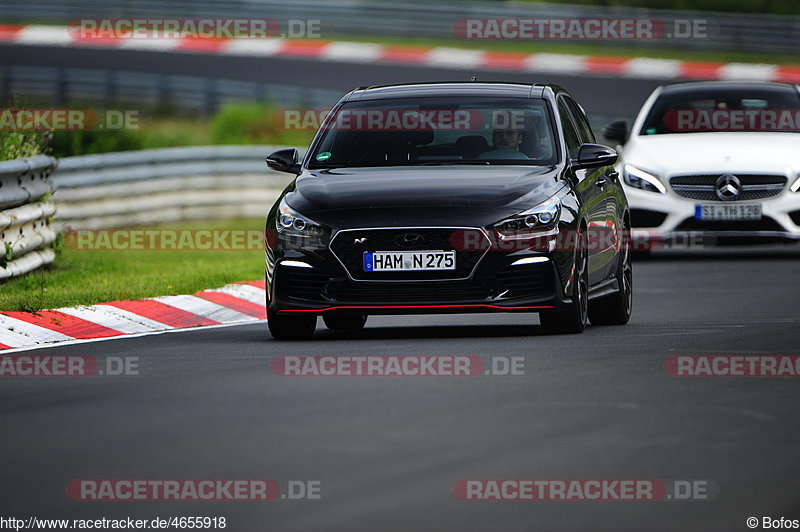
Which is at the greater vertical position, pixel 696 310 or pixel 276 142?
pixel 696 310

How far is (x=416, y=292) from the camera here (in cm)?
1126

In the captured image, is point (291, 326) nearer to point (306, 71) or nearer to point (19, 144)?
point (19, 144)

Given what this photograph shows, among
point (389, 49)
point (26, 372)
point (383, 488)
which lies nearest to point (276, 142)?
point (389, 49)

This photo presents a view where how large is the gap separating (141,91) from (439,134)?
2424 centimetres

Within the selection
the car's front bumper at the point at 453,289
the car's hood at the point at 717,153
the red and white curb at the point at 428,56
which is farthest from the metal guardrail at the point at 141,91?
the car's front bumper at the point at 453,289

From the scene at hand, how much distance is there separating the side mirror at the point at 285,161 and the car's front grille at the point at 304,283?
3.75 ft

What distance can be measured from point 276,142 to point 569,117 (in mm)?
19621

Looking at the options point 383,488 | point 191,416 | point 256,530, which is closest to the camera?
point 256,530

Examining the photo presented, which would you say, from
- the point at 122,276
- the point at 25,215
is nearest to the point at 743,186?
the point at 122,276

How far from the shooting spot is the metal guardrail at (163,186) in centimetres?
2294

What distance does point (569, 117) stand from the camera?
1315 centimetres

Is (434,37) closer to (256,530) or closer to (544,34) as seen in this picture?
(544,34)

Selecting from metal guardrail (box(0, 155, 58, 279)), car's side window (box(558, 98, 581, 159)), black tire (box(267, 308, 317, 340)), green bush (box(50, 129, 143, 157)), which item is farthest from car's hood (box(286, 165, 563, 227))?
green bush (box(50, 129, 143, 157))

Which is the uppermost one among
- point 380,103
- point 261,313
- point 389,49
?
point 380,103
